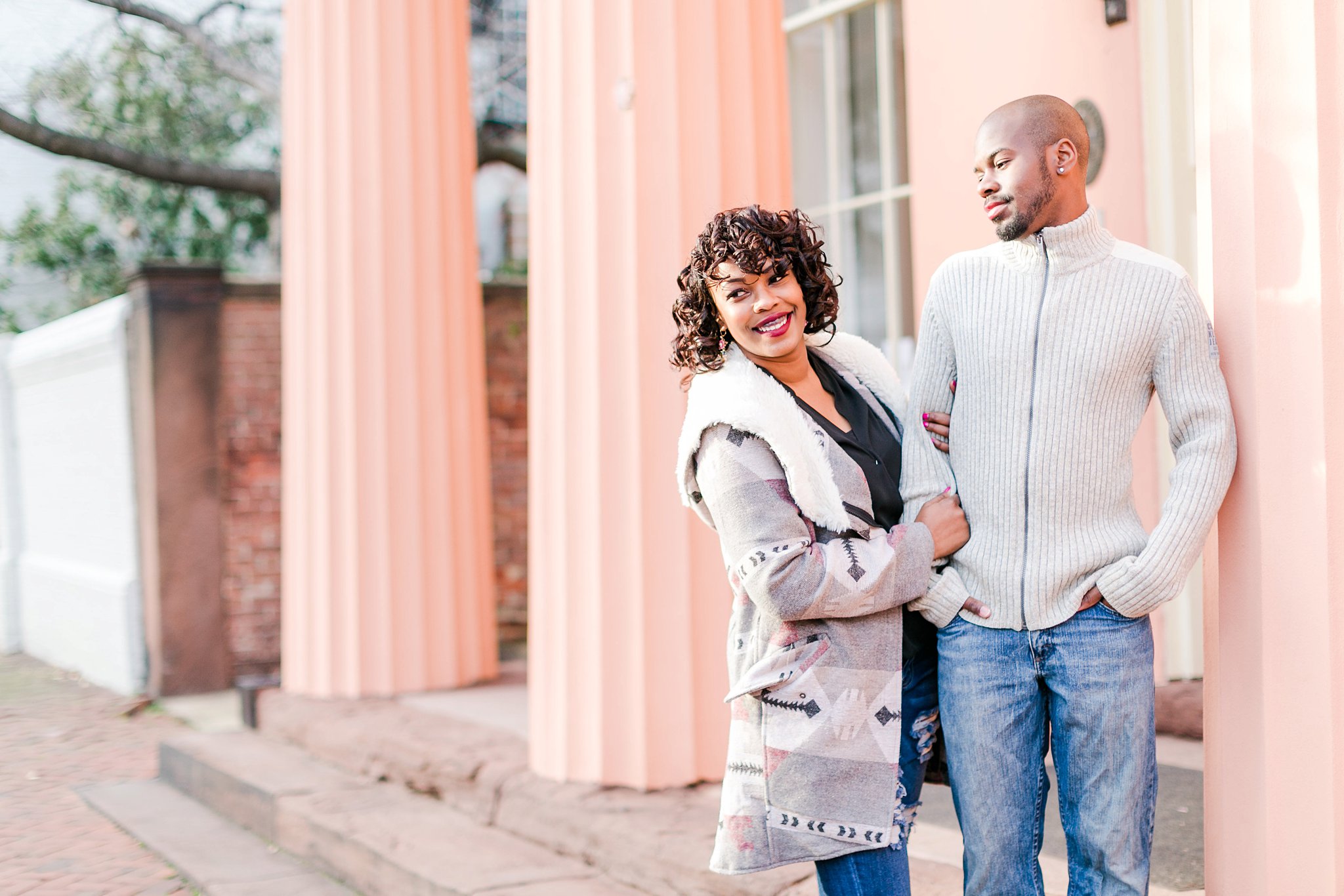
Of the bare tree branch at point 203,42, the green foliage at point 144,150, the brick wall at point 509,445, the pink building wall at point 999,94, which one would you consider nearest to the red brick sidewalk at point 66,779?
the brick wall at point 509,445

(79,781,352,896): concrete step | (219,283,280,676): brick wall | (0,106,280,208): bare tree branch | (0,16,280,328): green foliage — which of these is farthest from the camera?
(0,16,280,328): green foliage

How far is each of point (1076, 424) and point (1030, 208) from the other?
1.23 ft

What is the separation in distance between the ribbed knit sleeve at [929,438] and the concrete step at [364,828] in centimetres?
183

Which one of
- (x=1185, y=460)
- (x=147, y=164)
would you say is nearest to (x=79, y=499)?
(x=147, y=164)

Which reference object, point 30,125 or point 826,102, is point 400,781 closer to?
point 826,102

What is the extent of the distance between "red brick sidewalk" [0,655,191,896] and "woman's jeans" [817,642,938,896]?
317 centimetres

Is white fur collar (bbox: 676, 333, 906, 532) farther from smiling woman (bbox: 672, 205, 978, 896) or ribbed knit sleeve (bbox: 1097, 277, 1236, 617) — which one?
ribbed knit sleeve (bbox: 1097, 277, 1236, 617)

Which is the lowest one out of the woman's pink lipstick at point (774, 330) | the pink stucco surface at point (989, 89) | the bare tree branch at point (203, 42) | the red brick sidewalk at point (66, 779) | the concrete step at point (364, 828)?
the red brick sidewalk at point (66, 779)

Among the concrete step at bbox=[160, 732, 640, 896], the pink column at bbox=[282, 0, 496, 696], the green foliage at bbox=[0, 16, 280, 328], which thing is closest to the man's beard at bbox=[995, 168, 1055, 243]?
the concrete step at bbox=[160, 732, 640, 896]

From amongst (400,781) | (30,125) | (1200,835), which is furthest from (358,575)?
(30,125)

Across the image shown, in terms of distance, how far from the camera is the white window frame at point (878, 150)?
5.74 m

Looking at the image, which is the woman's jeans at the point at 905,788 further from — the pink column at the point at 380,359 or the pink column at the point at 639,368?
the pink column at the point at 380,359

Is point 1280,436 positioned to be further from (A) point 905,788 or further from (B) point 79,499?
(B) point 79,499

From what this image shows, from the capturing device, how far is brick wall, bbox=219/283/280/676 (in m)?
8.23
